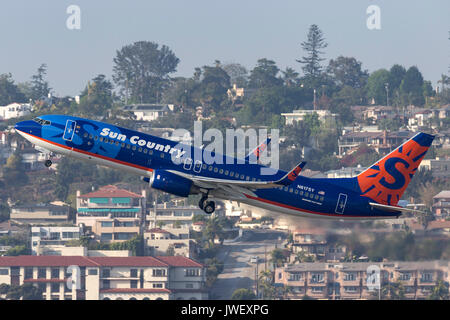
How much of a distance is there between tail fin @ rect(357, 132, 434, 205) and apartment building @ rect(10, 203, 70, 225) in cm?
11179

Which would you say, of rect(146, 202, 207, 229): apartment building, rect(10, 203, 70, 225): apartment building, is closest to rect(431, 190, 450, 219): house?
rect(146, 202, 207, 229): apartment building

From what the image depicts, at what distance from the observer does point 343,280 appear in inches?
4850

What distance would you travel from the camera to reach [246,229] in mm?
169625

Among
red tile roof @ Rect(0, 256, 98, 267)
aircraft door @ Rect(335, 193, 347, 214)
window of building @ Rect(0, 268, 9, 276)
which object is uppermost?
aircraft door @ Rect(335, 193, 347, 214)

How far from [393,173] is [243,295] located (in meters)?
50.5

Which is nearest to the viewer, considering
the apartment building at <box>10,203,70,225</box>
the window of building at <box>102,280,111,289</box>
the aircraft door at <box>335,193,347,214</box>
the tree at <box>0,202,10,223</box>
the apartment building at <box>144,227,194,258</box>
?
the aircraft door at <box>335,193,347,214</box>

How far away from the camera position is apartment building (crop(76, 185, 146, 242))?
162 metres

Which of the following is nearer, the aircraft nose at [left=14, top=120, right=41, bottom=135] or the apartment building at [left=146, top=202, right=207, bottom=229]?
the aircraft nose at [left=14, top=120, right=41, bottom=135]

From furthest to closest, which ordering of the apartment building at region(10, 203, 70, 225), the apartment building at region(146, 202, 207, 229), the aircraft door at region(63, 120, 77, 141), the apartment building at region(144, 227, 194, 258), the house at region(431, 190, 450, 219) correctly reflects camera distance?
the apartment building at region(10, 203, 70, 225) < the apartment building at region(146, 202, 207, 229) < the house at region(431, 190, 450, 219) < the apartment building at region(144, 227, 194, 258) < the aircraft door at region(63, 120, 77, 141)

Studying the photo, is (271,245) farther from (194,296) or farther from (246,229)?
(194,296)

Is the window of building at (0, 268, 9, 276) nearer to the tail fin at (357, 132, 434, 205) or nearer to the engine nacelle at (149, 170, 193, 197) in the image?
the engine nacelle at (149, 170, 193, 197)
